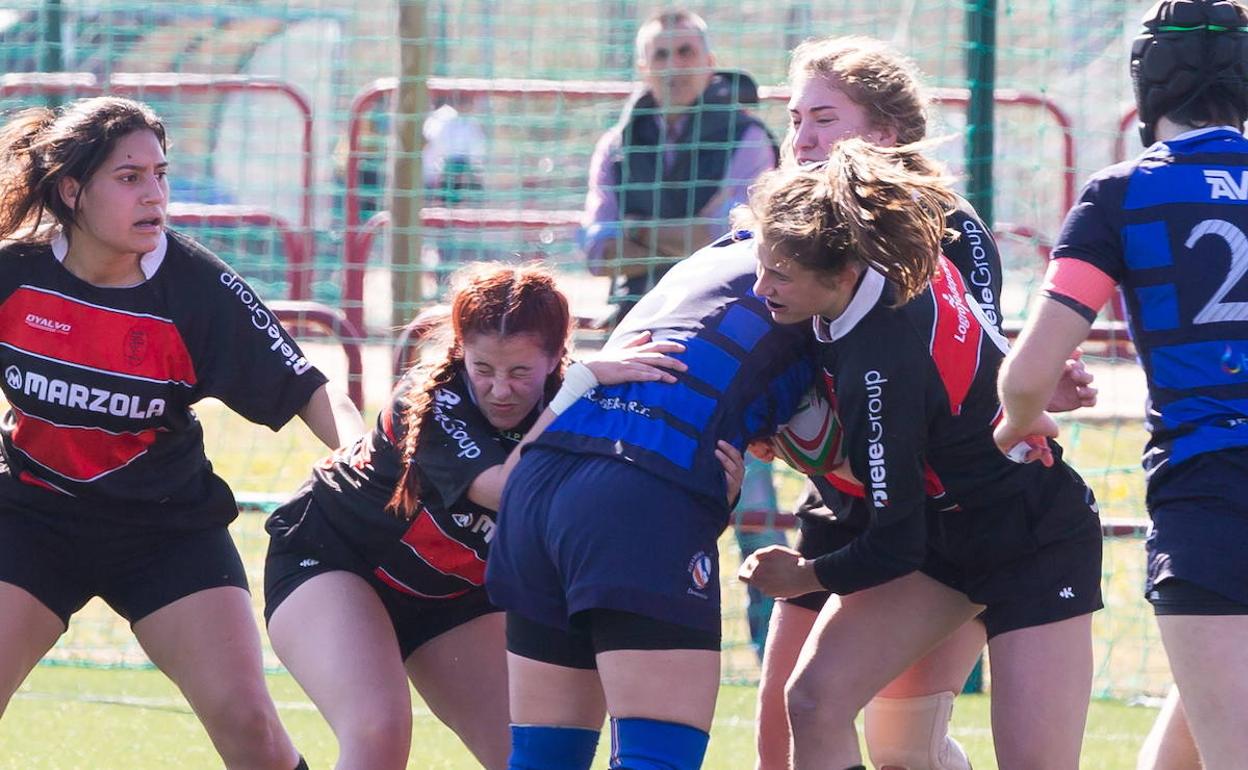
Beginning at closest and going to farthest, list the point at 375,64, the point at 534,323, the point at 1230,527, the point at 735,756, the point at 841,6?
1. the point at 1230,527
2. the point at 534,323
3. the point at 735,756
4. the point at 841,6
5. the point at 375,64

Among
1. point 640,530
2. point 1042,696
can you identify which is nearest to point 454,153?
point 1042,696

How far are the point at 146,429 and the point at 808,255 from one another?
1572 millimetres

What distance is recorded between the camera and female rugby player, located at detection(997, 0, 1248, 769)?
9.18ft

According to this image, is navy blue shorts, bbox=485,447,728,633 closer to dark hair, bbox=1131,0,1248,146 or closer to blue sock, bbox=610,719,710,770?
blue sock, bbox=610,719,710,770

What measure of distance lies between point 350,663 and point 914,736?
1165 millimetres

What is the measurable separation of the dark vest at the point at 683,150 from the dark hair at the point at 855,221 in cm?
337

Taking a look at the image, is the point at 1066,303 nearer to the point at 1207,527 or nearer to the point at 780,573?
the point at 1207,527

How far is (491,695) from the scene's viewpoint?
11.8 feet

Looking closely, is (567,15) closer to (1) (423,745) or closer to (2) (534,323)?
(1) (423,745)

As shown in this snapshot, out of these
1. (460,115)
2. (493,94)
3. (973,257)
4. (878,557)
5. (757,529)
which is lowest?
(757,529)

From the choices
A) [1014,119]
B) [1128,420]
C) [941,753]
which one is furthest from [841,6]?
[941,753]

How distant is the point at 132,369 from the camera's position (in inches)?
142

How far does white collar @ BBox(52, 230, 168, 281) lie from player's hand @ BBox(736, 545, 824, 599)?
1.39m

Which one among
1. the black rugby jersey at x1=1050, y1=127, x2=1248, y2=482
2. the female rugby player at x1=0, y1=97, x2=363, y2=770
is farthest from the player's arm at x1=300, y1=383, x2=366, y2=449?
the black rugby jersey at x1=1050, y1=127, x2=1248, y2=482
